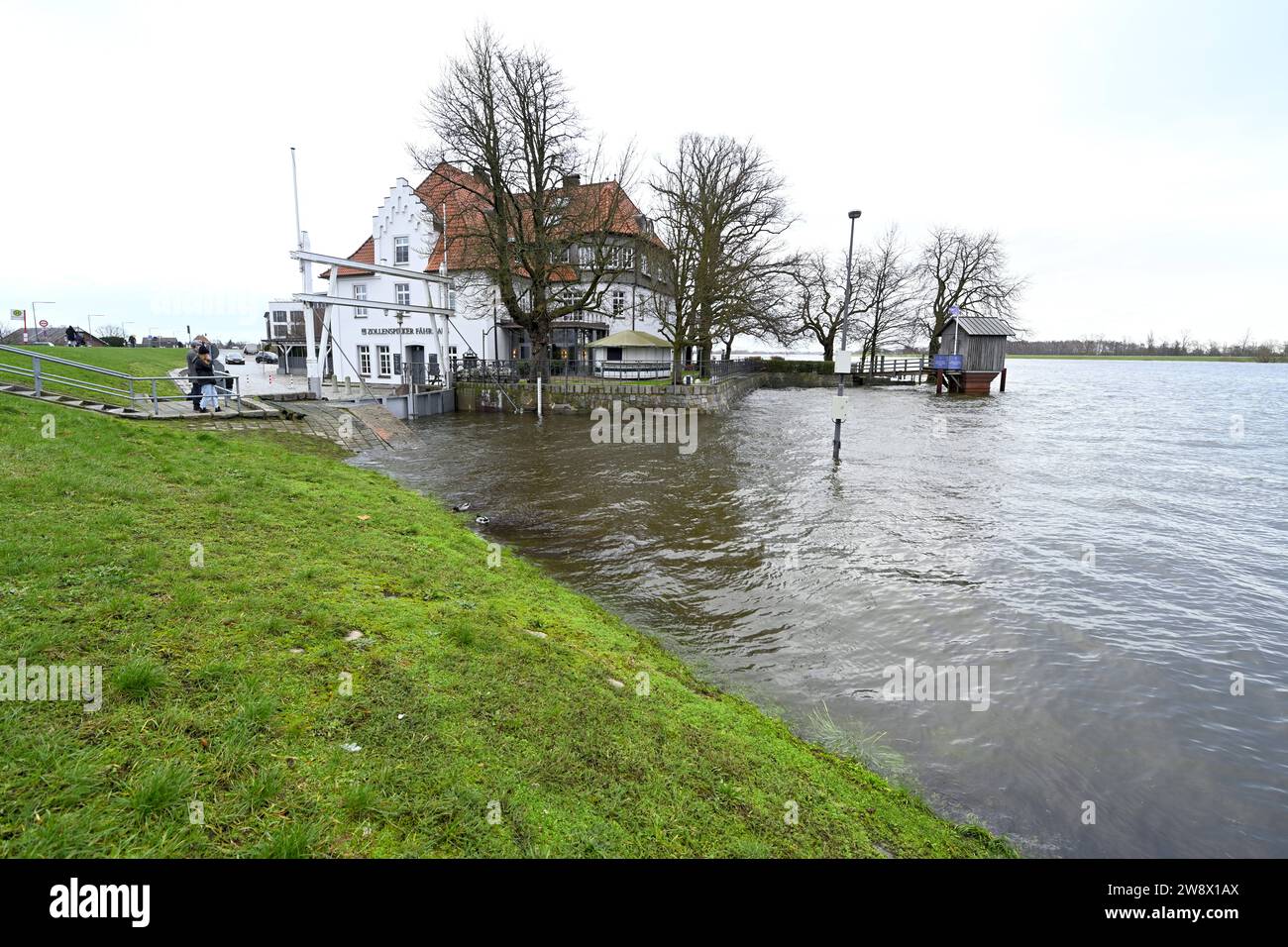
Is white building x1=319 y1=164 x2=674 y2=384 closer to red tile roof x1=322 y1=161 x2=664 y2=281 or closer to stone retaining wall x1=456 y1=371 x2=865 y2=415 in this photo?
red tile roof x1=322 y1=161 x2=664 y2=281

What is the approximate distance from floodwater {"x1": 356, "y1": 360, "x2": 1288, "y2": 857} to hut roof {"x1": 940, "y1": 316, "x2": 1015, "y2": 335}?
29.1 meters

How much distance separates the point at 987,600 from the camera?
8.34 metres

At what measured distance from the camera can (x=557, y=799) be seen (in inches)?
125

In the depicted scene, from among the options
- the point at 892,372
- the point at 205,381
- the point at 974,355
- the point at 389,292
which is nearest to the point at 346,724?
the point at 205,381

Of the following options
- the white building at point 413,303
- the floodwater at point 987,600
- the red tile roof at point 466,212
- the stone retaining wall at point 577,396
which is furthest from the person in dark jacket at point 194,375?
the white building at point 413,303

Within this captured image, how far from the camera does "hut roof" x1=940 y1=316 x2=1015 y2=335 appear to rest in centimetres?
4728

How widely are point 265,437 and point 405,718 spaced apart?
13976 millimetres

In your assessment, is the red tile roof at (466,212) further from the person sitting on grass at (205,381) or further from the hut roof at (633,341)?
the person sitting on grass at (205,381)

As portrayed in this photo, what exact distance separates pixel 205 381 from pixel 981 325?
50.7 metres

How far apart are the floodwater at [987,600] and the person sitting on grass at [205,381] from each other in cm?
419

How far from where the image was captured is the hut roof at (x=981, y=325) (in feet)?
155

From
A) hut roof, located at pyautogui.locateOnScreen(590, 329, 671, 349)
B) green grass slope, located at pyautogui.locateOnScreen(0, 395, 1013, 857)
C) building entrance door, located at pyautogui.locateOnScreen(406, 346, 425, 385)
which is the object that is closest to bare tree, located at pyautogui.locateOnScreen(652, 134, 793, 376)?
hut roof, located at pyautogui.locateOnScreen(590, 329, 671, 349)
